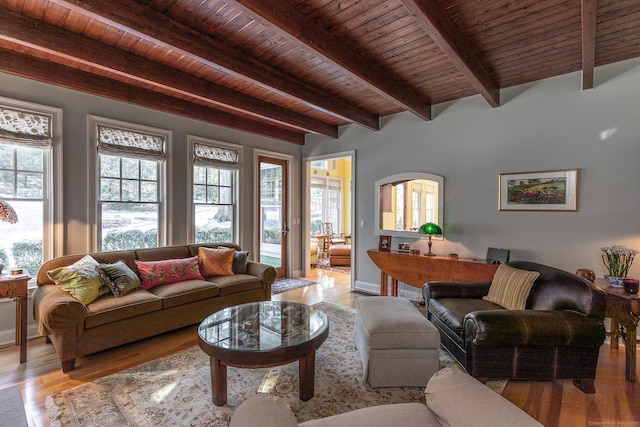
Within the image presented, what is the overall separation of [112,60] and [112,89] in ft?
2.59

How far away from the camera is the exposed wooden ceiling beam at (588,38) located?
6.13ft

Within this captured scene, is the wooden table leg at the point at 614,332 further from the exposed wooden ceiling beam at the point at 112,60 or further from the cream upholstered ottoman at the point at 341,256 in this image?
the cream upholstered ottoman at the point at 341,256

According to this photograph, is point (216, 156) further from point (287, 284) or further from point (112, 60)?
point (287, 284)

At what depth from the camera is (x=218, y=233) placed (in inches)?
177

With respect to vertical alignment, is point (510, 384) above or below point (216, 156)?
below

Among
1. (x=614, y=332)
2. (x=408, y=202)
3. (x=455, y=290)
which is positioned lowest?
(x=614, y=332)

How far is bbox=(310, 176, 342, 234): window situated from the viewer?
9.02 meters

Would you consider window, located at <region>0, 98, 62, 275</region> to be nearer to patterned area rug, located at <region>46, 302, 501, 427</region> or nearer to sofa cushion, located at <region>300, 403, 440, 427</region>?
patterned area rug, located at <region>46, 302, 501, 427</region>

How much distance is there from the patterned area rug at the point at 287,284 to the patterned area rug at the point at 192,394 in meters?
2.17

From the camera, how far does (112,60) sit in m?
2.62

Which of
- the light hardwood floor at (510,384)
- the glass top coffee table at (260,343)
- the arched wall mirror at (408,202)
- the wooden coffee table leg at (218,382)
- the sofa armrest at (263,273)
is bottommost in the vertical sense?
the light hardwood floor at (510,384)

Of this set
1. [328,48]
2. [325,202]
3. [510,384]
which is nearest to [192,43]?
[328,48]

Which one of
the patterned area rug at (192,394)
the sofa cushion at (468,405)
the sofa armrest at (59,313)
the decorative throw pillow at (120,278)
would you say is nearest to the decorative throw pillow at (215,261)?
the decorative throw pillow at (120,278)

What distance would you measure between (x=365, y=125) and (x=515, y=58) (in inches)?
75.2
